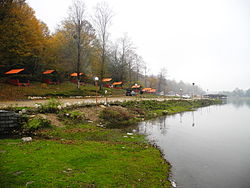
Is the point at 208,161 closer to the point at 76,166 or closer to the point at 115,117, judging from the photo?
the point at 76,166

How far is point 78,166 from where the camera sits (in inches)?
193

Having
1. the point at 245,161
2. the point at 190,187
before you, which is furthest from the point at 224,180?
the point at 245,161

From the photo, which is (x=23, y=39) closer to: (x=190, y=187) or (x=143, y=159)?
(x=143, y=159)

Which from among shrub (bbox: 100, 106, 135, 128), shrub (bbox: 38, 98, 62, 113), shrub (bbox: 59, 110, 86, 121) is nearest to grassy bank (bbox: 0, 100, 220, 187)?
shrub (bbox: 38, 98, 62, 113)

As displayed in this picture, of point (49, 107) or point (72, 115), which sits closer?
point (49, 107)

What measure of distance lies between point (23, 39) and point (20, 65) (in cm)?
742

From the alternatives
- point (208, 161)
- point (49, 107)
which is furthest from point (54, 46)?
point (208, 161)

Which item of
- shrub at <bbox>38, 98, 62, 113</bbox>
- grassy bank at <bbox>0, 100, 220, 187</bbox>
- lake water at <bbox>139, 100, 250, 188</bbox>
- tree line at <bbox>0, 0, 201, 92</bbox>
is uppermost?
tree line at <bbox>0, 0, 201, 92</bbox>

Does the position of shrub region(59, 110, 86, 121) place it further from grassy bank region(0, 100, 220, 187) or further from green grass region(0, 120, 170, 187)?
green grass region(0, 120, 170, 187)

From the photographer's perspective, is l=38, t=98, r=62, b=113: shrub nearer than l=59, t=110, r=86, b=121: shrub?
Yes

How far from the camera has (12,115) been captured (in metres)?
8.71

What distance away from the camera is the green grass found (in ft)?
13.0

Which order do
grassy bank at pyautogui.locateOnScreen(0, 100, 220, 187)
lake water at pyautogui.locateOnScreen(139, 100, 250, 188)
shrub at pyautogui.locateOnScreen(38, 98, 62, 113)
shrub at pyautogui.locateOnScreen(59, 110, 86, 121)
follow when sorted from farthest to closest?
shrub at pyautogui.locateOnScreen(59, 110, 86, 121), shrub at pyautogui.locateOnScreen(38, 98, 62, 113), lake water at pyautogui.locateOnScreen(139, 100, 250, 188), grassy bank at pyautogui.locateOnScreen(0, 100, 220, 187)

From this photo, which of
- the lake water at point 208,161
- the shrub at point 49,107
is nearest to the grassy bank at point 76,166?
the lake water at point 208,161
